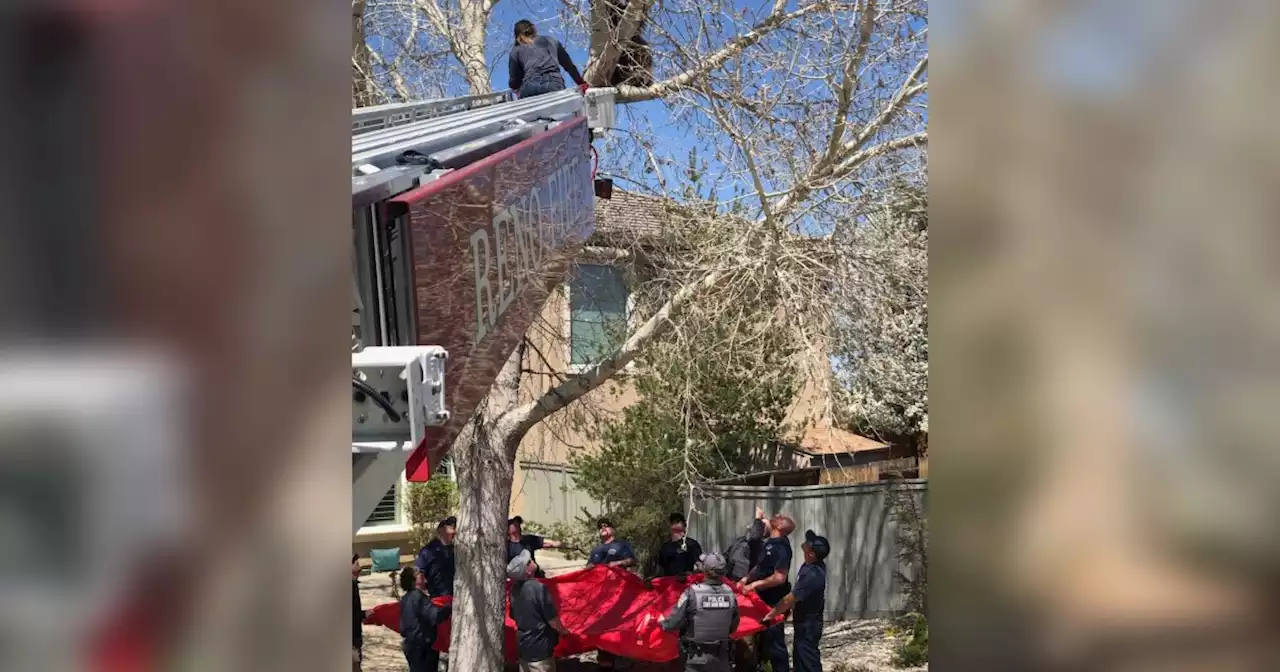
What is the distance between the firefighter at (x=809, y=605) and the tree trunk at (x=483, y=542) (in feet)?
8.48

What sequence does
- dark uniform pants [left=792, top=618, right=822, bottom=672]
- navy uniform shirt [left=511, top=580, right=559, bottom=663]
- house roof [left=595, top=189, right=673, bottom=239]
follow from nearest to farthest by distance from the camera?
1. navy uniform shirt [left=511, top=580, right=559, bottom=663]
2. house roof [left=595, top=189, right=673, bottom=239]
3. dark uniform pants [left=792, top=618, right=822, bottom=672]

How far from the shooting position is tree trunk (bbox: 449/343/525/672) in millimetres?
8781

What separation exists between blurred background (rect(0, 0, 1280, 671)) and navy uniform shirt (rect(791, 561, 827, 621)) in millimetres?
8357

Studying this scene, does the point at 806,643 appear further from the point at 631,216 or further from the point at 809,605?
the point at 631,216

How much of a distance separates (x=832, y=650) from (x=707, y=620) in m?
4.00

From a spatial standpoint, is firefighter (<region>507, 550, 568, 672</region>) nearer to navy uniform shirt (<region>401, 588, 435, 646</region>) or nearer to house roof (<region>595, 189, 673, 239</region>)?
navy uniform shirt (<region>401, 588, 435, 646</region>)

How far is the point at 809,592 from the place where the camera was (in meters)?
8.88
